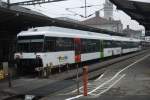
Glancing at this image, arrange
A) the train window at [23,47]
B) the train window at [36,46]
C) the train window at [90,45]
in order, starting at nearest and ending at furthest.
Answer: the train window at [36,46], the train window at [23,47], the train window at [90,45]

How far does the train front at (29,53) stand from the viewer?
24591mm

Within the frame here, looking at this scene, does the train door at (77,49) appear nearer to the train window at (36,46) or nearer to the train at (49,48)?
the train at (49,48)

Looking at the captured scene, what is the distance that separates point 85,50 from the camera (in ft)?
114

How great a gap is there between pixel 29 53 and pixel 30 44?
2.38 feet

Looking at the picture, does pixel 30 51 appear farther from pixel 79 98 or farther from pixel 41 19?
pixel 79 98

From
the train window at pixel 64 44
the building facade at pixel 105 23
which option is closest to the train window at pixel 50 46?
the train window at pixel 64 44

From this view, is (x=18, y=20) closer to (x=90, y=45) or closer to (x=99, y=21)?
(x=90, y=45)

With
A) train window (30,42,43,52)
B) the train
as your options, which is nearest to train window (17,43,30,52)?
the train

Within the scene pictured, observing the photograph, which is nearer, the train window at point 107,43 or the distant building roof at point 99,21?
the train window at point 107,43

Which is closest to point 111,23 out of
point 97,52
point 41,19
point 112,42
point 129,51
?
point 129,51

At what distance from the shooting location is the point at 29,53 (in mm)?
25062

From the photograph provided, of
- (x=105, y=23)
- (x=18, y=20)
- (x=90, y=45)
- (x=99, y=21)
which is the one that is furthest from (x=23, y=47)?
(x=99, y=21)

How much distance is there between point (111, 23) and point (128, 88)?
111 m

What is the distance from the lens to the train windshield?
81.7 ft
